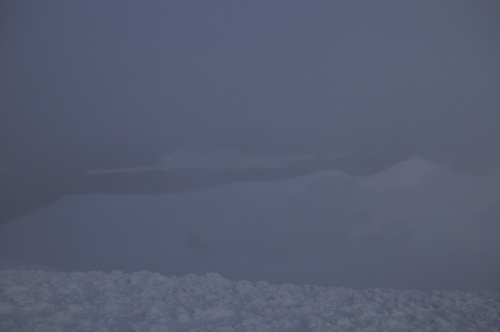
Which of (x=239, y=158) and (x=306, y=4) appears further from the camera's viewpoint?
(x=239, y=158)

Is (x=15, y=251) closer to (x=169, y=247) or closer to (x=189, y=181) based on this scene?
(x=169, y=247)

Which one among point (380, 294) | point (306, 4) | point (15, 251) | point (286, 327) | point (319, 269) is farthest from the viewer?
point (15, 251)

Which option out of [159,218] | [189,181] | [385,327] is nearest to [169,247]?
[159,218]

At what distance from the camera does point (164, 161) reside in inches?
221

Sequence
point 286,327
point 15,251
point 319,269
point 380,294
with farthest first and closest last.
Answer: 1. point 15,251
2. point 319,269
3. point 380,294
4. point 286,327

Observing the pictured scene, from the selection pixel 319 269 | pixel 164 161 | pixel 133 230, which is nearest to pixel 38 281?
pixel 133 230

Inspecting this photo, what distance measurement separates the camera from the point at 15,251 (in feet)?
18.7

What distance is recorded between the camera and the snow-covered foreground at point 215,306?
3412mm

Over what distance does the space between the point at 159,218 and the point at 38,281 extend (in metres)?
1.59

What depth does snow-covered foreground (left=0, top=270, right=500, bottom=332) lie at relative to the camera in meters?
3.41

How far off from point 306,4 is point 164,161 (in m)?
2.59

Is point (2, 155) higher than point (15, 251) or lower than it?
higher

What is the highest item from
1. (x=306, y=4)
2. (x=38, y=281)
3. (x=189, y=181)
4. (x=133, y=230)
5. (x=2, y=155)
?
(x=306, y=4)

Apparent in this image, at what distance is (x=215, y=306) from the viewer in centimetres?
387
